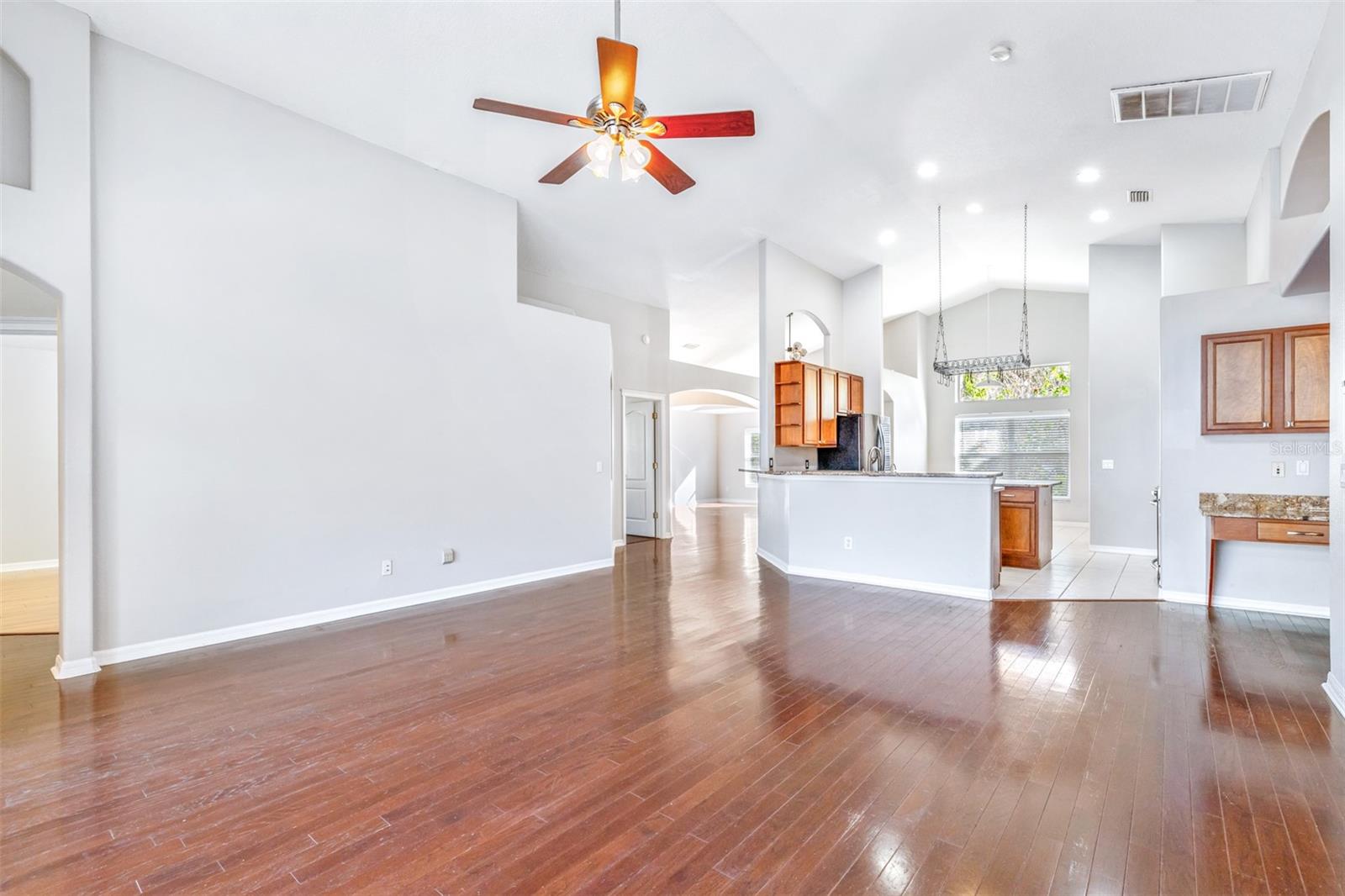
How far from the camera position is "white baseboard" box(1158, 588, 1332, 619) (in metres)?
4.50

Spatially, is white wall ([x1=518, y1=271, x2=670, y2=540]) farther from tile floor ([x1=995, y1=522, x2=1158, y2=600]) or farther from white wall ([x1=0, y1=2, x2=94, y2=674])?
tile floor ([x1=995, y1=522, x2=1158, y2=600])

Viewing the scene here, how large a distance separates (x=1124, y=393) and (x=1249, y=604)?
3.60 metres

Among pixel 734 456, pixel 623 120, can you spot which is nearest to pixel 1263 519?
pixel 623 120

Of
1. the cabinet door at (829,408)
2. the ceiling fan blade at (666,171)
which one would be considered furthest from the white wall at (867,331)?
the ceiling fan blade at (666,171)

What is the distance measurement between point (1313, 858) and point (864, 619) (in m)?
2.70

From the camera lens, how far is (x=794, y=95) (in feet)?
16.0

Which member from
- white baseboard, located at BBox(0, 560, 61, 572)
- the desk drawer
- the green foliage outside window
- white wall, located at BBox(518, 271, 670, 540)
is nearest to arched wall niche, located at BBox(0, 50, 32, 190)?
white wall, located at BBox(518, 271, 670, 540)

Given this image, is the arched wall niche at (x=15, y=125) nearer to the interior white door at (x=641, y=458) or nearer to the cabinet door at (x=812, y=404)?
the interior white door at (x=641, y=458)

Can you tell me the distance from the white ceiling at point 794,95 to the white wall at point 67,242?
0.96 ft

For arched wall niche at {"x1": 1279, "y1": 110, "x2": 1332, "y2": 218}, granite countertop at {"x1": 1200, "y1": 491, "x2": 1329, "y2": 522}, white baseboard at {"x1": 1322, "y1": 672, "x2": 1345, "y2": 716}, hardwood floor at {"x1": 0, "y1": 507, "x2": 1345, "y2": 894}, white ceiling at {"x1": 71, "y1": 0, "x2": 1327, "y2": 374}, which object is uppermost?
white ceiling at {"x1": 71, "y1": 0, "x2": 1327, "y2": 374}

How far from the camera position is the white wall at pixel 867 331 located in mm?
→ 8602

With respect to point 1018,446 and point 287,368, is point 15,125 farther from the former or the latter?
point 1018,446

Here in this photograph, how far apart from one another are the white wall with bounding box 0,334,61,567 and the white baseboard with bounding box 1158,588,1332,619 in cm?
1076

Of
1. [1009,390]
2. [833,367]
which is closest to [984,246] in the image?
[833,367]
